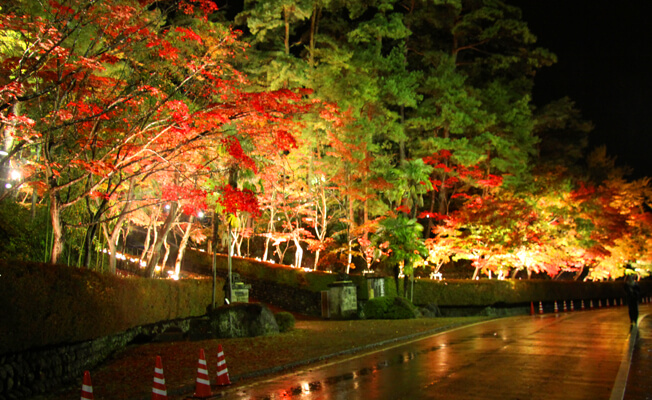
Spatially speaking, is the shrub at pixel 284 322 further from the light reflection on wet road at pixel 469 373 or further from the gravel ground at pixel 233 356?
the light reflection on wet road at pixel 469 373

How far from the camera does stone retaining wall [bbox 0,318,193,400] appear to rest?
8.48 m

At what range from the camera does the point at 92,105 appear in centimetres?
1295

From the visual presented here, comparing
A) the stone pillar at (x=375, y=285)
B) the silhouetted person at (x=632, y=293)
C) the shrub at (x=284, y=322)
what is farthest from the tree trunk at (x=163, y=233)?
the silhouetted person at (x=632, y=293)

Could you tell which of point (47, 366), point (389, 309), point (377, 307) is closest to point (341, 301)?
point (377, 307)

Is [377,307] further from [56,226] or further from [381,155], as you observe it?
[56,226]

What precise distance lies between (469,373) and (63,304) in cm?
802

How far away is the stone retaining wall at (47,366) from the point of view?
848 cm

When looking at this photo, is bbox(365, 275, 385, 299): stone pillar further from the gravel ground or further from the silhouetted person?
the silhouetted person

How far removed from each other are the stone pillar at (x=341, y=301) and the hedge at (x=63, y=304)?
1081 cm

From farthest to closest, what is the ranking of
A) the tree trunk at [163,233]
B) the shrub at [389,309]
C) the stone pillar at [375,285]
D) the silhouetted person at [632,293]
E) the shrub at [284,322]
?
the stone pillar at [375,285] → the shrub at [389,309] → the tree trunk at [163,233] → the shrub at [284,322] → the silhouetted person at [632,293]

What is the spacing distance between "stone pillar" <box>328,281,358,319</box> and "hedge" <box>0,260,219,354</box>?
10809 mm

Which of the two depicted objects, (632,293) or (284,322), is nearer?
(632,293)

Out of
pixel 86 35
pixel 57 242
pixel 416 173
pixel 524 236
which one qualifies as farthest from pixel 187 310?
pixel 524 236

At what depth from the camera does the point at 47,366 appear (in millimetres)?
9539
